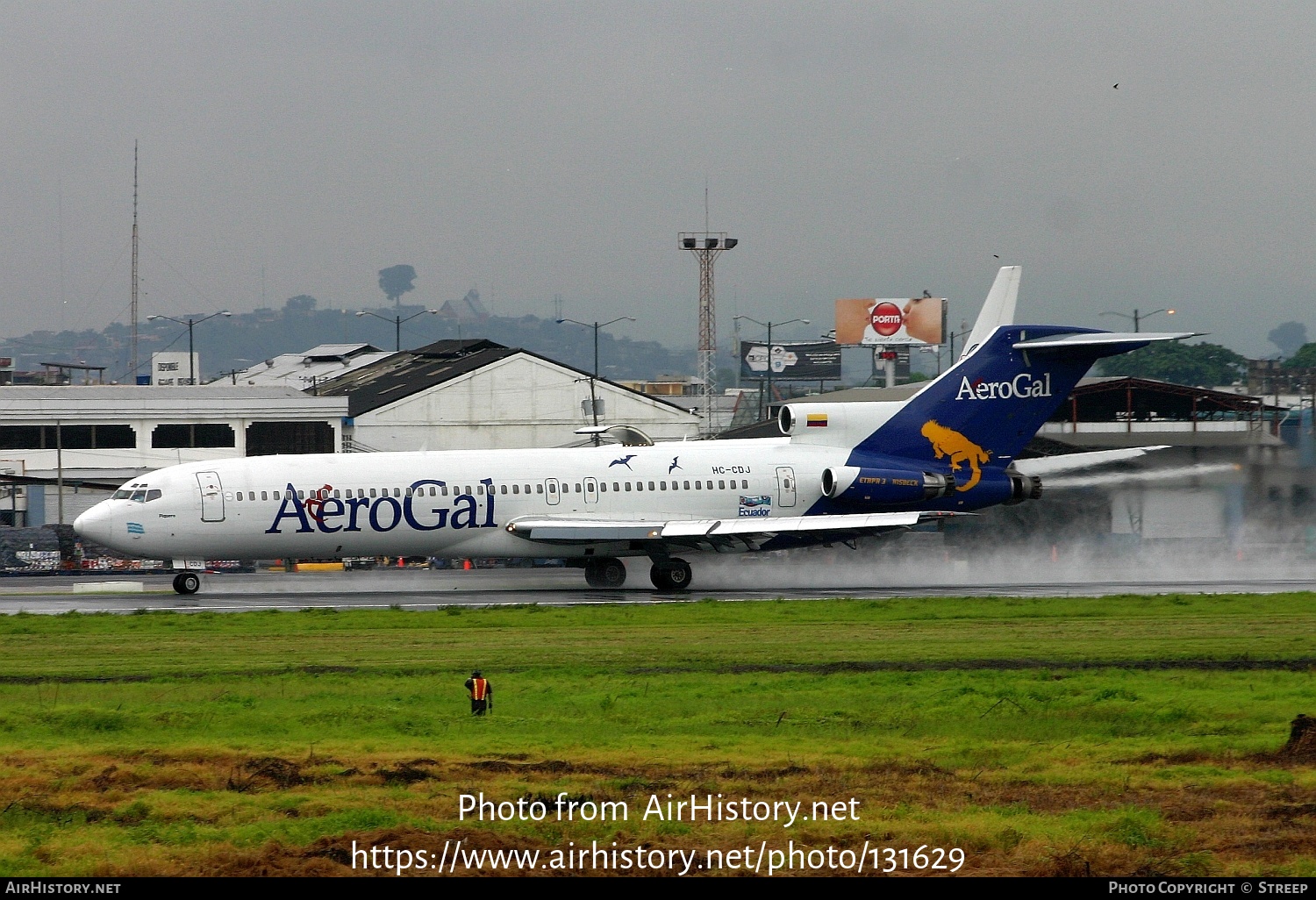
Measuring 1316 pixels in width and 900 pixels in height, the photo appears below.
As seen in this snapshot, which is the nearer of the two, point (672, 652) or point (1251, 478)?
point (672, 652)

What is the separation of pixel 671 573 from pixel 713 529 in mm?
2403

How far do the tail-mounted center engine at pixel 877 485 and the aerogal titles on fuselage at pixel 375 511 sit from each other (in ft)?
37.2

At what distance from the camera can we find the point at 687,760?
57.0ft

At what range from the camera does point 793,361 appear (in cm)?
13238

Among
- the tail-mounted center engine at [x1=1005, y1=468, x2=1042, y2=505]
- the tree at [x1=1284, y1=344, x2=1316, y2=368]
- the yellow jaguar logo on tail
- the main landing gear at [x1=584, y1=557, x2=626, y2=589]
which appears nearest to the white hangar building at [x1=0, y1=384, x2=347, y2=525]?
the main landing gear at [x1=584, y1=557, x2=626, y2=589]

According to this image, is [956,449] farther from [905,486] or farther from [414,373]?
[414,373]

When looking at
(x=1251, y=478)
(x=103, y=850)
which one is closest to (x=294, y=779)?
(x=103, y=850)

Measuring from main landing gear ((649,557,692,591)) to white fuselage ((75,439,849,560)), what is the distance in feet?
3.04

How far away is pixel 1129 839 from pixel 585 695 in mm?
10432

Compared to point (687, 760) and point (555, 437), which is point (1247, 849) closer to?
point (687, 760)

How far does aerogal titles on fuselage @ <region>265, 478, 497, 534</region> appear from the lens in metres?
42.8

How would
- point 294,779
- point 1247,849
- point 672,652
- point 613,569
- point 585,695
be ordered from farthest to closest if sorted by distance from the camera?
A: point 613,569 → point 672,652 → point 585,695 → point 294,779 → point 1247,849

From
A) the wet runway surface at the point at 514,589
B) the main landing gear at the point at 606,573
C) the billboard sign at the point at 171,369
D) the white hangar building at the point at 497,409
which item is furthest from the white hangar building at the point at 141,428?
the billboard sign at the point at 171,369

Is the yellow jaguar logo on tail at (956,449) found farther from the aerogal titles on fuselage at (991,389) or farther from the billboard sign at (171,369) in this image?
the billboard sign at (171,369)
